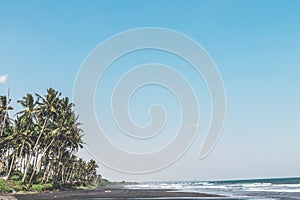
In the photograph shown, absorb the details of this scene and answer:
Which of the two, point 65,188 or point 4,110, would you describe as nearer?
point 4,110

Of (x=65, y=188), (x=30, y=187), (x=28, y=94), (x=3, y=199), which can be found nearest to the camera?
(x=3, y=199)

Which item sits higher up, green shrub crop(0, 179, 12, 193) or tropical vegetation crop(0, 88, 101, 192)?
tropical vegetation crop(0, 88, 101, 192)

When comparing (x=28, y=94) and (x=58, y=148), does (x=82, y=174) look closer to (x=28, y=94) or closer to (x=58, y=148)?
(x=58, y=148)

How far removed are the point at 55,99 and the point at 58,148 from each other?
42.9 feet

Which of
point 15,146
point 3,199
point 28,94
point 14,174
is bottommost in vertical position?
point 3,199

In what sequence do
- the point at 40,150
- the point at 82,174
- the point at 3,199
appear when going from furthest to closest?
1. the point at 82,174
2. the point at 40,150
3. the point at 3,199

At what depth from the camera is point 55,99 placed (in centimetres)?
6284

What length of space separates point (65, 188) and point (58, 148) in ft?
33.5

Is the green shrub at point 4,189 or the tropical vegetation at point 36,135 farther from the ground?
the tropical vegetation at point 36,135

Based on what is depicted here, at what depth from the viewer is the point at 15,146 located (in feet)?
196

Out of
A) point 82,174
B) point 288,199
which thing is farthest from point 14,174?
point 82,174

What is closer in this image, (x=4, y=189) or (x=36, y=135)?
(x=4, y=189)

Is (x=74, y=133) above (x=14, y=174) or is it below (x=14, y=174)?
above

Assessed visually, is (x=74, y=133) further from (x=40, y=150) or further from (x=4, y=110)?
(x=4, y=110)
